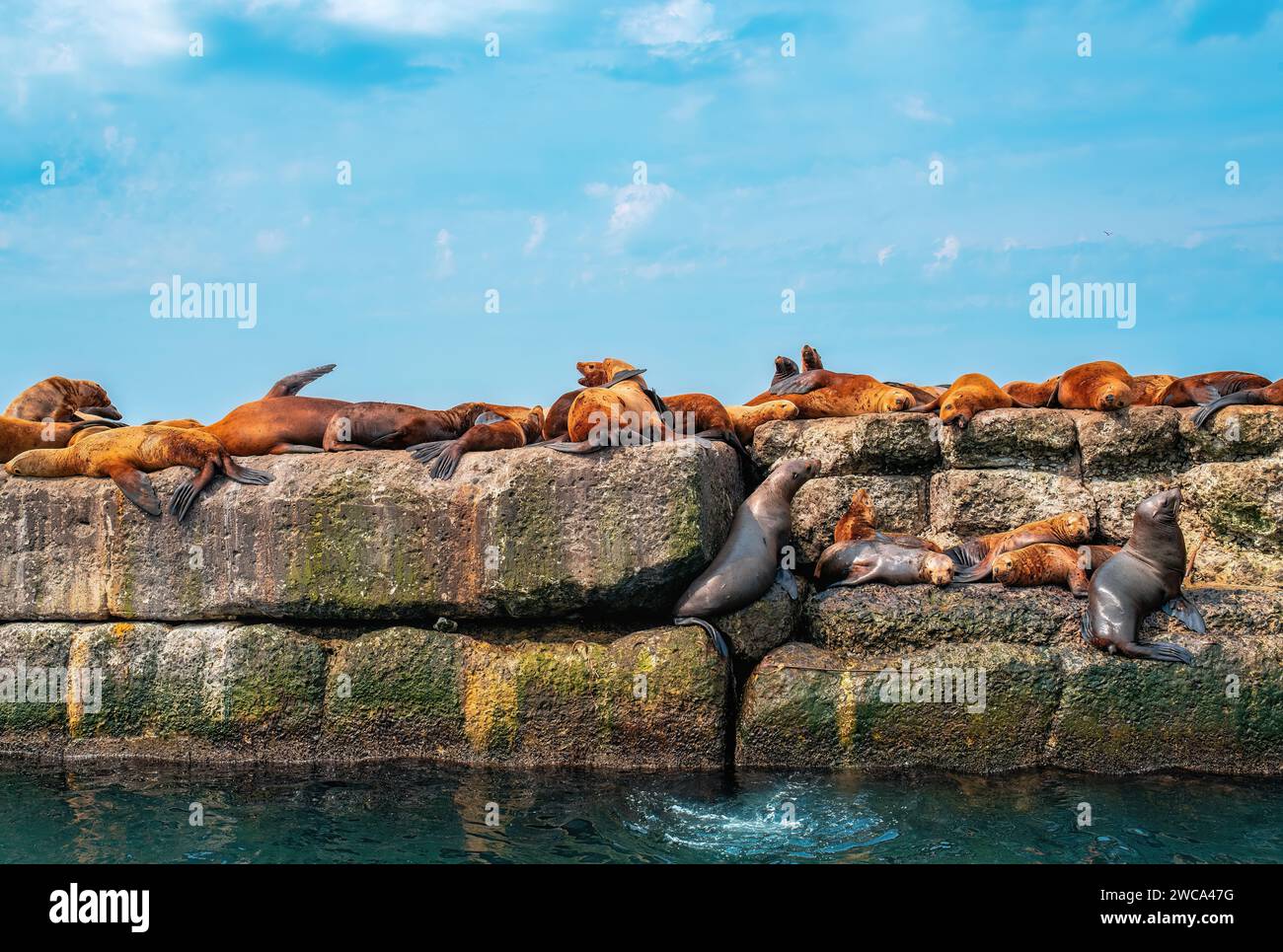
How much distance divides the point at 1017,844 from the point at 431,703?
3.70m

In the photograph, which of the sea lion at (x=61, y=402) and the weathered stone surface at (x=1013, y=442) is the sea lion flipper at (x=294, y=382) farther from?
the weathered stone surface at (x=1013, y=442)

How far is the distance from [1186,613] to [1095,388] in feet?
8.84

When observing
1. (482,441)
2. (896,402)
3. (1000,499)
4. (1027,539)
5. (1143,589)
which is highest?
(896,402)

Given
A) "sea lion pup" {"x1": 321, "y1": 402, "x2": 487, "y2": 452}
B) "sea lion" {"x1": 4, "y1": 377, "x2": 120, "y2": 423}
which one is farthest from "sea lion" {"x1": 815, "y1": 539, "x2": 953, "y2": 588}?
"sea lion" {"x1": 4, "y1": 377, "x2": 120, "y2": 423}

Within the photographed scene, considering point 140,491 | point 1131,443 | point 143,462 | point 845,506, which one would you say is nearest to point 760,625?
point 845,506

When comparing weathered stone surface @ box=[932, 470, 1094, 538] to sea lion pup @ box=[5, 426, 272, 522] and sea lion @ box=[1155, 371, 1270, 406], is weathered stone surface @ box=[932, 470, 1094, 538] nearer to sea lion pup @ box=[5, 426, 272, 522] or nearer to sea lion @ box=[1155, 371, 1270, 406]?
sea lion @ box=[1155, 371, 1270, 406]

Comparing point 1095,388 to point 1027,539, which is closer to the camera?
point 1027,539

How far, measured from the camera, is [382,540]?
761 centimetres

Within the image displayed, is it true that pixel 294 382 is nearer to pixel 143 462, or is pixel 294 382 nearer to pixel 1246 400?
pixel 143 462

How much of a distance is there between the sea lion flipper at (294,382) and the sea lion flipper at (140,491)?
136cm

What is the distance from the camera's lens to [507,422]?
327 inches

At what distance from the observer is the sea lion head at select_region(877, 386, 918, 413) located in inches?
391

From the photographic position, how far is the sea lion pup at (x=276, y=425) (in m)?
8.51
